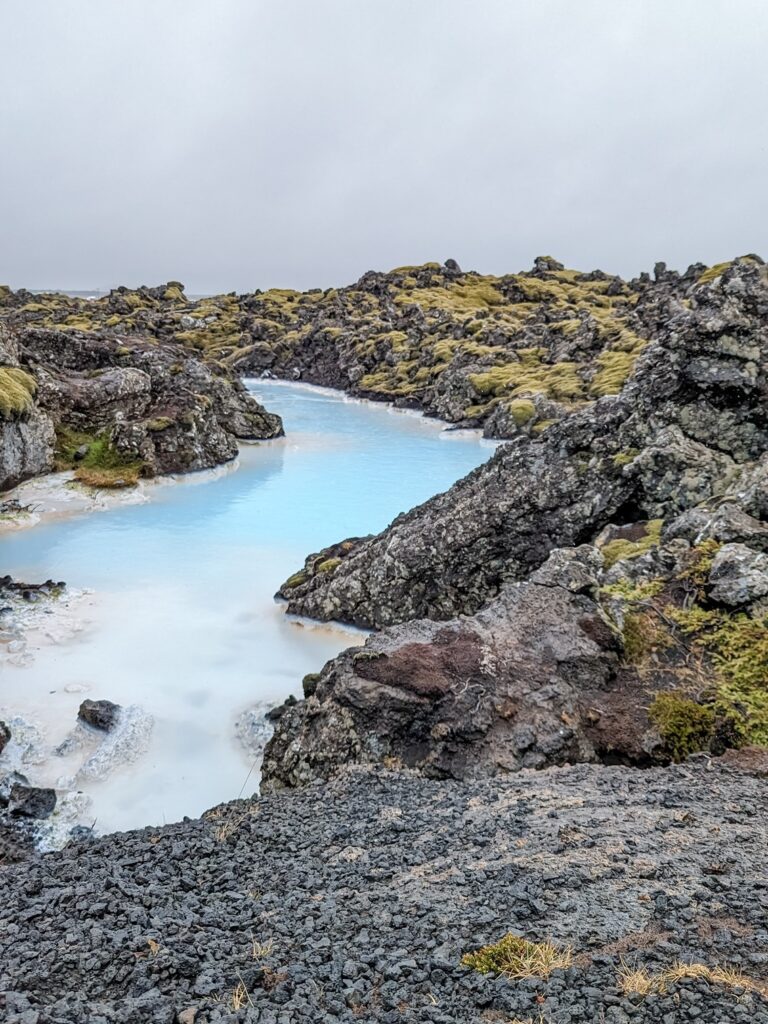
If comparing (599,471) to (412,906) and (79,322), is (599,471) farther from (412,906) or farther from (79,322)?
(79,322)

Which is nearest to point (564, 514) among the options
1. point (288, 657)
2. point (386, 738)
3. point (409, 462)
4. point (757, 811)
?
point (288, 657)

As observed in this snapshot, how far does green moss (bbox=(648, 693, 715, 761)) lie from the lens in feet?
36.4

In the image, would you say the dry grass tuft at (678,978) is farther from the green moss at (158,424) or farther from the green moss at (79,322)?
the green moss at (79,322)

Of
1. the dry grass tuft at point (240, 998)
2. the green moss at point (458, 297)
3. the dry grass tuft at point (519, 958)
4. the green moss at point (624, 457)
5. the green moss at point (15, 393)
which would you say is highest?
the green moss at point (458, 297)

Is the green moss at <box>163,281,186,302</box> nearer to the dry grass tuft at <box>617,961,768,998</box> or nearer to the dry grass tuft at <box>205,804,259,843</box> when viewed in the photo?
the dry grass tuft at <box>205,804,259,843</box>

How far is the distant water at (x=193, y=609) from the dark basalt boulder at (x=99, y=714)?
1.50ft

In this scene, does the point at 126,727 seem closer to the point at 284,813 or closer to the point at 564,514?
the point at 284,813

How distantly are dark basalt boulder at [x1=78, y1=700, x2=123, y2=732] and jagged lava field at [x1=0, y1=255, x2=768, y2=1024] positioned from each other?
7 centimetres

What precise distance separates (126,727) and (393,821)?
807 centimetres

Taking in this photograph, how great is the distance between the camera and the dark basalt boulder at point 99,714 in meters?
15.2

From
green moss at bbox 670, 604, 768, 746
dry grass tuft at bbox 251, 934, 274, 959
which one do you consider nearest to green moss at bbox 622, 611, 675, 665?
green moss at bbox 670, 604, 768, 746

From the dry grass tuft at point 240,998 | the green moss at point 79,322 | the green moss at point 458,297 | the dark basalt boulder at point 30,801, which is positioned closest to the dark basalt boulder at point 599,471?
the dark basalt boulder at point 30,801

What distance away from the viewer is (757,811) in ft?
29.2

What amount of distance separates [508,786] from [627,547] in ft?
25.6
